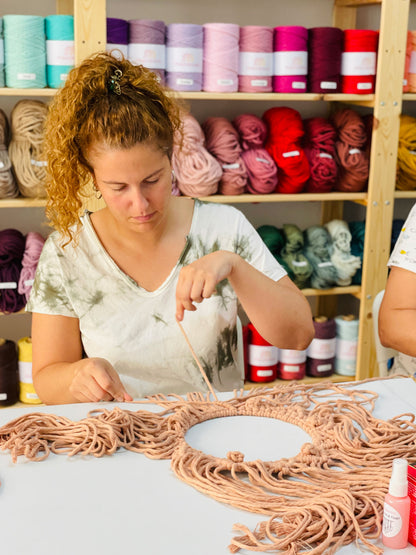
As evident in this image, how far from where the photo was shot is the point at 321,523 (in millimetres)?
784

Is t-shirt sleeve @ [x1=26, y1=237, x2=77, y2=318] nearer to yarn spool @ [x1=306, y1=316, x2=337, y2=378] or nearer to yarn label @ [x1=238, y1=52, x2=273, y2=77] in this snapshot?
yarn label @ [x1=238, y1=52, x2=273, y2=77]

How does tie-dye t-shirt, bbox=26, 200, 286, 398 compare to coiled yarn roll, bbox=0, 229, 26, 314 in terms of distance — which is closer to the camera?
tie-dye t-shirt, bbox=26, 200, 286, 398

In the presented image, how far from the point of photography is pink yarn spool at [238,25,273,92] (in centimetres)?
223

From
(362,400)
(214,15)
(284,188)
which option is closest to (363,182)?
(284,188)

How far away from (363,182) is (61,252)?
4.46 feet

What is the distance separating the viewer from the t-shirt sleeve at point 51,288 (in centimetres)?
134

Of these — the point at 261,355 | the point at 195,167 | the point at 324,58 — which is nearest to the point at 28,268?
the point at 195,167

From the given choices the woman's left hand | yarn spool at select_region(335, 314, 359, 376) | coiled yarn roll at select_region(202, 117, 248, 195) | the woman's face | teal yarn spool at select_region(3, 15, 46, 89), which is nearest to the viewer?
the woman's left hand

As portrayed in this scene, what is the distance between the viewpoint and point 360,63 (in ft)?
7.54

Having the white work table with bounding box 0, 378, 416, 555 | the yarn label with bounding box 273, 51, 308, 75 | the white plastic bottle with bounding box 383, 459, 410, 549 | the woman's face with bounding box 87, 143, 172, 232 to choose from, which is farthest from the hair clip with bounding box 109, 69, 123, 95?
the yarn label with bounding box 273, 51, 308, 75

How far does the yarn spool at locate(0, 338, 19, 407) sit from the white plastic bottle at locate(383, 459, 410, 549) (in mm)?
1634

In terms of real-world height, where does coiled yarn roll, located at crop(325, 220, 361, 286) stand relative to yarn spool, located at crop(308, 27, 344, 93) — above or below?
below

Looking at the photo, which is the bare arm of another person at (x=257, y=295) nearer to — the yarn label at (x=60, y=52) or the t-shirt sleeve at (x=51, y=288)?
the t-shirt sleeve at (x=51, y=288)

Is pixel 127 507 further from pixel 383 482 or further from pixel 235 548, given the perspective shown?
pixel 383 482
